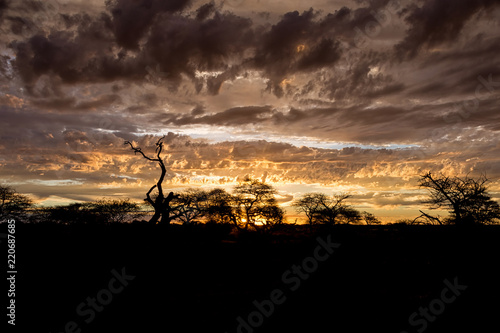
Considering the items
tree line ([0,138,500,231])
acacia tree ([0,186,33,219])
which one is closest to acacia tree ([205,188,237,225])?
tree line ([0,138,500,231])

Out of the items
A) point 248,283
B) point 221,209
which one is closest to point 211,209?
point 221,209

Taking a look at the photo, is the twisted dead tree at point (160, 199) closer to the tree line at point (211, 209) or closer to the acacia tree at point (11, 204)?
the tree line at point (211, 209)

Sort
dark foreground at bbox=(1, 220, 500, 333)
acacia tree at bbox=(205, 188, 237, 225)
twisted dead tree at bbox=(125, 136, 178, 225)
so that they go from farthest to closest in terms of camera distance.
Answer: acacia tree at bbox=(205, 188, 237, 225)
twisted dead tree at bbox=(125, 136, 178, 225)
dark foreground at bbox=(1, 220, 500, 333)

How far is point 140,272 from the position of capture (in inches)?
738

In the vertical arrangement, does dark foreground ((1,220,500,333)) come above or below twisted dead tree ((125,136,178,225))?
below

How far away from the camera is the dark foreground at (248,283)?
11867 millimetres

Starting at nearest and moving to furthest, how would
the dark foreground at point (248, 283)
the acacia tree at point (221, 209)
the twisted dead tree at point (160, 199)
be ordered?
the dark foreground at point (248, 283) < the twisted dead tree at point (160, 199) < the acacia tree at point (221, 209)

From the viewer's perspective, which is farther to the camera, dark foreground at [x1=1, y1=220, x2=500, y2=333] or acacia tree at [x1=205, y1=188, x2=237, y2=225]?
acacia tree at [x1=205, y1=188, x2=237, y2=225]

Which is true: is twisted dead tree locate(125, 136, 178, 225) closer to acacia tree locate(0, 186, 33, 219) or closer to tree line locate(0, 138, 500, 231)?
tree line locate(0, 138, 500, 231)

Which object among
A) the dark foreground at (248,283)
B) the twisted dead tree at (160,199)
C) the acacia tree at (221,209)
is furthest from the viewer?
the acacia tree at (221,209)

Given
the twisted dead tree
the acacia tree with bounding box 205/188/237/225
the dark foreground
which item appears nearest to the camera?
the dark foreground

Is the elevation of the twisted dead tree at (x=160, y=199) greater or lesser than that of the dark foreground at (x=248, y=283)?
greater

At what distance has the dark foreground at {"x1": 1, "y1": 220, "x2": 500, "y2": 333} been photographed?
38.9 ft

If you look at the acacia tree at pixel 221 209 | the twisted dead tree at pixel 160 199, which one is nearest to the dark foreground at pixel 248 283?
the twisted dead tree at pixel 160 199
